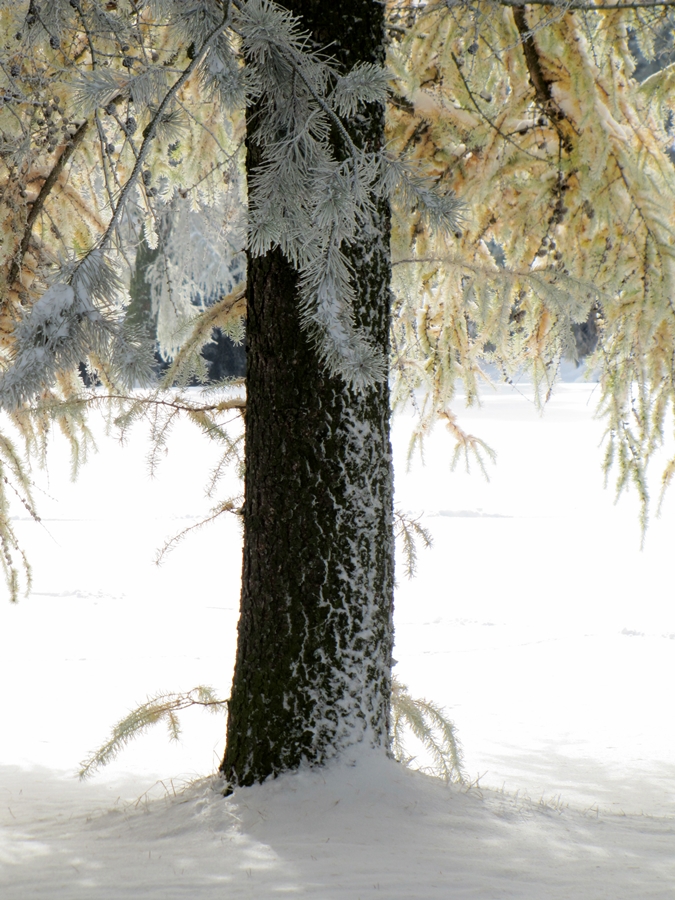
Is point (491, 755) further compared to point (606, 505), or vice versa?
point (606, 505)

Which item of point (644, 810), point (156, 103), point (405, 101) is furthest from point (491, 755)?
point (156, 103)

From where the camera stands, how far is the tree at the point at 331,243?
1912mm

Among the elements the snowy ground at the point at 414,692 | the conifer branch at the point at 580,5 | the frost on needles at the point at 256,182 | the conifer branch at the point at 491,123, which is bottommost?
the snowy ground at the point at 414,692

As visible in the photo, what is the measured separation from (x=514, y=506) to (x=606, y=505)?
55.1 inches

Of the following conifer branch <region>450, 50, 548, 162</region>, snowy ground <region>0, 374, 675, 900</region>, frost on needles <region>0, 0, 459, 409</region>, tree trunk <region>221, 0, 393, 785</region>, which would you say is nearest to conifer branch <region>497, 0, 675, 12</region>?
conifer branch <region>450, 50, 548, 162</region>

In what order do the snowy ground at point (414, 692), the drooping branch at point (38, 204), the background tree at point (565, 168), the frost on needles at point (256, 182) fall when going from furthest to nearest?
the drooping branch at point (38, 204) < the background tree at point (565, 168) < the snowy ground at point (414, 692) < the frost on needles at point (256, 182)

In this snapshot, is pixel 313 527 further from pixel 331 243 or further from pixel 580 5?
pixel 580 5

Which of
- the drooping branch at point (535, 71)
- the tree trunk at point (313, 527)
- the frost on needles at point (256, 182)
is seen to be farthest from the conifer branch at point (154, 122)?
the drooping branch at point (535, 71)

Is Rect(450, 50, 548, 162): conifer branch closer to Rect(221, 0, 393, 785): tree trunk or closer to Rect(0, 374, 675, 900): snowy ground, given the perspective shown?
Rect(221, 0, 393, 785): tree trunk

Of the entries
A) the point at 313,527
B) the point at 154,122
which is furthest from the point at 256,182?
the point at 313,527

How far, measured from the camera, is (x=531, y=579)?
332 inches

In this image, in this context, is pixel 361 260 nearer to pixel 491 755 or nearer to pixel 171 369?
pixel 171 369

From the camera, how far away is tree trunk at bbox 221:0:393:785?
99.6 inches

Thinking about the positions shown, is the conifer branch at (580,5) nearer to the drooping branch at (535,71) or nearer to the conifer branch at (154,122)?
the drooping branch at (535,71)
